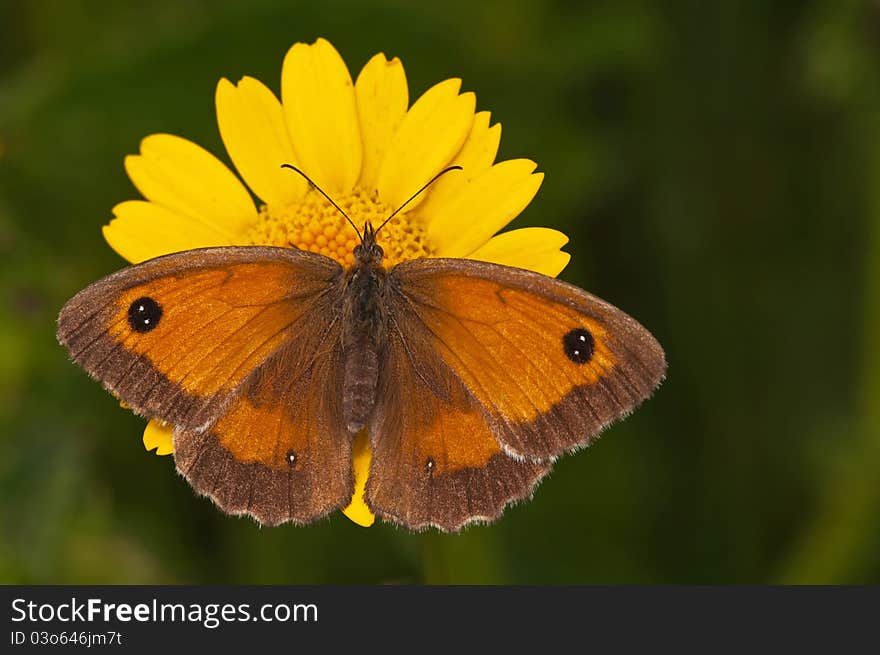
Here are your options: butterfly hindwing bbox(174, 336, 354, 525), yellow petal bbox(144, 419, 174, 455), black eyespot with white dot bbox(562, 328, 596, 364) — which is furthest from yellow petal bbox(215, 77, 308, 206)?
black eyespot with white dot bbox(562, 328, 596, 364)

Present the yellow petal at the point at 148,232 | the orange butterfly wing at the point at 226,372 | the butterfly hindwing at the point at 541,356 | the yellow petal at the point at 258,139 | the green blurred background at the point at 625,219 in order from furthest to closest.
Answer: the green blurred background at the point at 625,219
the yellow petal at the point at 258,139
the yellow petal at the point at 148,232
the orange butterfly wing at the point at 226,372
the butterfly hindwing at the point at 541,356

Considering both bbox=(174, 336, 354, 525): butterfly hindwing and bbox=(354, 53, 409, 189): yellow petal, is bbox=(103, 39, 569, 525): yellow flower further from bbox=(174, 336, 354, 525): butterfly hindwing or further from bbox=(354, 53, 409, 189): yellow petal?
bbox=(174, 336, 354, 525): butterfly hindwing

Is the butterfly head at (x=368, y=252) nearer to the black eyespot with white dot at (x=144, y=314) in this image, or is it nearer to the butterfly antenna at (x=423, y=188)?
the butterfly antenna at (x=423, y=188)

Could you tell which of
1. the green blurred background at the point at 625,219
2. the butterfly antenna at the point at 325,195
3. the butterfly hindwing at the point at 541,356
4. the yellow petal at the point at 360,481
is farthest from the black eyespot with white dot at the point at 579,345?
the green blurred background at the point at 625,219

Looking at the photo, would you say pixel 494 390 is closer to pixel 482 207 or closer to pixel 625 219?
pixel 482 207

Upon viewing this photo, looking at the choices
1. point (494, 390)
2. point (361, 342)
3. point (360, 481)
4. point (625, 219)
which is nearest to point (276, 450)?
point (360, 481)

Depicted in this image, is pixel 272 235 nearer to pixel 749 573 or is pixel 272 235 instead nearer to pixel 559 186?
pixel 559 186
